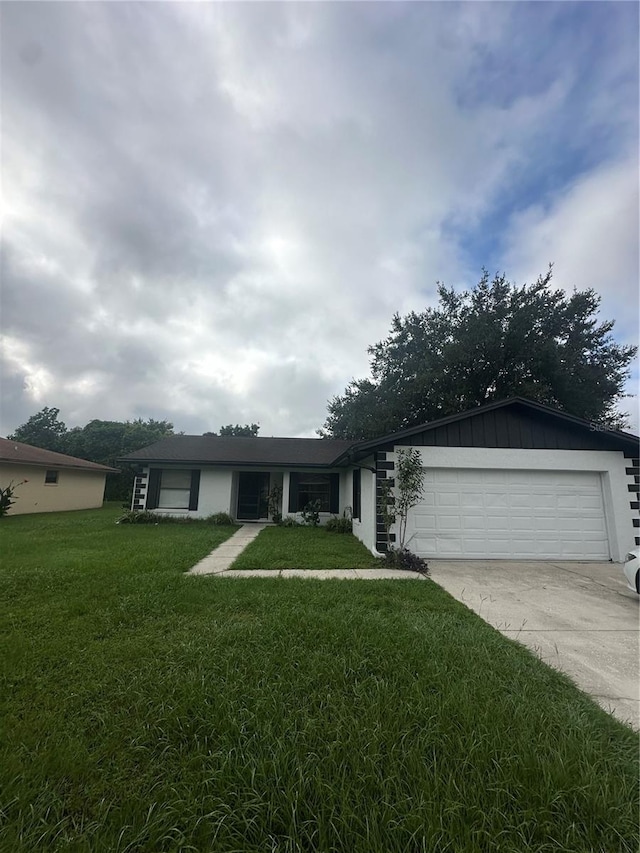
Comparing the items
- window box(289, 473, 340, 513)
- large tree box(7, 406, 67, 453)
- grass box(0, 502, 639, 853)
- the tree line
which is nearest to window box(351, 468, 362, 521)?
window box(289, 473, 340, 513)

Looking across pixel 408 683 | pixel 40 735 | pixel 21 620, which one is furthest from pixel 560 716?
pixel 21 620

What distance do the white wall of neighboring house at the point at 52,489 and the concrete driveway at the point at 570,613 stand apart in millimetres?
16699

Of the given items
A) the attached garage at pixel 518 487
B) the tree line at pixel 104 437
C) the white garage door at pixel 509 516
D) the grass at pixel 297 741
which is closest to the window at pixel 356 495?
the attached garage at pixel 518 487

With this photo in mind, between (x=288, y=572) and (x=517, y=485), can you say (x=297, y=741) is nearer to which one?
(x=288, y=572)

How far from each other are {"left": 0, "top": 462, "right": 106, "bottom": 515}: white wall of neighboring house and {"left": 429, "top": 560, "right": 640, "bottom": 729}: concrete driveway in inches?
657

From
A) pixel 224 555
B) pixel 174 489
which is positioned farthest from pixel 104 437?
pixel 224 555

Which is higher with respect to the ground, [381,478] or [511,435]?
[511,435]

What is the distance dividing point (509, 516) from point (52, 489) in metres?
19.0

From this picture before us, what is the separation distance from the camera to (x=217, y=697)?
96.7 inches

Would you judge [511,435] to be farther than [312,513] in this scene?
No

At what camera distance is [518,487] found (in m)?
8.14

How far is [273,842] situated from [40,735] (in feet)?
5.25

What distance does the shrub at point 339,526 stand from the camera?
11.9 metres

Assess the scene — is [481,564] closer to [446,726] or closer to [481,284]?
[446,726]
